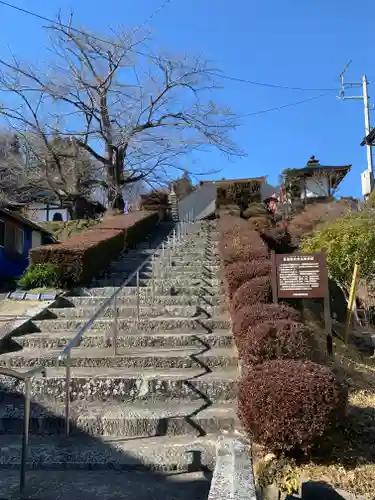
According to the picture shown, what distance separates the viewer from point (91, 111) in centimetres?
2425

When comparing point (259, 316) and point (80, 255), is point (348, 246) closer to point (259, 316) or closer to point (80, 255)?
point (80, 255)

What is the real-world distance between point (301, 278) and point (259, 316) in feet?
4.98

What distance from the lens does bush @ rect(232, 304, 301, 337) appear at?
4.86 m

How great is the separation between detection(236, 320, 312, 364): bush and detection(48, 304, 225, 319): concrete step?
10.3ft

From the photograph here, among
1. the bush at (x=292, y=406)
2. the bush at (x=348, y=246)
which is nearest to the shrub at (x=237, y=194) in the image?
the bush at (x=348, y=246)

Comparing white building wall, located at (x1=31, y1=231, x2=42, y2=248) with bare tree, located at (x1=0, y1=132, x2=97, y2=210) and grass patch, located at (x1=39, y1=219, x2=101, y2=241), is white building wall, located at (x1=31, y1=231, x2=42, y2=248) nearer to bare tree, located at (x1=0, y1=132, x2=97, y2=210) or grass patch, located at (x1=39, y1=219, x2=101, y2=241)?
grass patch, located at (x1=39, y1=219, x2=101, y2=241)

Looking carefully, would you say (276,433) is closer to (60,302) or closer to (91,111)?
(60,302)

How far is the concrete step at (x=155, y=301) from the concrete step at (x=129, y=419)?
10.9ft

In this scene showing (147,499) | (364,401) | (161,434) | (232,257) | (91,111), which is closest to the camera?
(147,499)

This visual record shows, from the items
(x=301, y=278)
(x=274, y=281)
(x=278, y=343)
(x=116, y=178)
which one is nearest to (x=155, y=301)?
(x=274, y=281)

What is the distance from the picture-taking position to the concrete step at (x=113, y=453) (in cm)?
381

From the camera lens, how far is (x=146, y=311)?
7707mm

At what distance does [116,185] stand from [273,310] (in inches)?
818

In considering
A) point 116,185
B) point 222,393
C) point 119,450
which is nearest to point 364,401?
point 222,393
